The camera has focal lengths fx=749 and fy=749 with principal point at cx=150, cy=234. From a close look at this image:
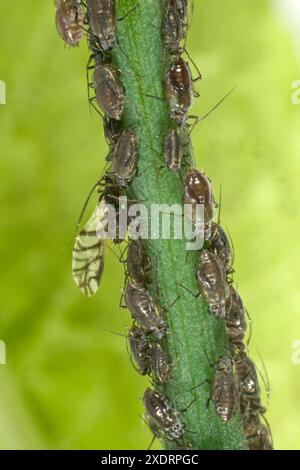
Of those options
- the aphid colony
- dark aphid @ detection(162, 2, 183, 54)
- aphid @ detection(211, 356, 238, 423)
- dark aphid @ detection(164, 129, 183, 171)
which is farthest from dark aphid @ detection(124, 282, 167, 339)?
dark aphid @ detection(162, 2, 183, 54)

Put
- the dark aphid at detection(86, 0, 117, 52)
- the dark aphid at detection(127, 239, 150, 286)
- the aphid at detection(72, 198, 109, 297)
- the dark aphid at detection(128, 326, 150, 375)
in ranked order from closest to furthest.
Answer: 1. the dark aphid at detection(86, 0, 117, 52)
2. the dark aphid at detection(127, 239, 150, 286)
3. the dark aphid at detection(128, 326, 150, 375)
4. the aphid at detection(72, 198, 109, 297)

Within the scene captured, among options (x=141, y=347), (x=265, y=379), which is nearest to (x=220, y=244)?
(x=141, y=347)

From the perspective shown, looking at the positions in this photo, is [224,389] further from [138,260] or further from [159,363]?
[138,260]

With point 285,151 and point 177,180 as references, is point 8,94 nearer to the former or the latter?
point 285,151

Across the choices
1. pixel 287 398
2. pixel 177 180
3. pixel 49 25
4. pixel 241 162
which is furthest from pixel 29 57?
pixel 287 398

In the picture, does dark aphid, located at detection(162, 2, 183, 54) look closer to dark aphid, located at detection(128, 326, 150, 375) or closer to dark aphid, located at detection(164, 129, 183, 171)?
dark aphid, located at detection(164, 129, 183, 171)

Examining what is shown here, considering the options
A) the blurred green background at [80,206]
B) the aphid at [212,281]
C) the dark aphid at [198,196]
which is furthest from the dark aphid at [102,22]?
the blurred green background at [80,206]
